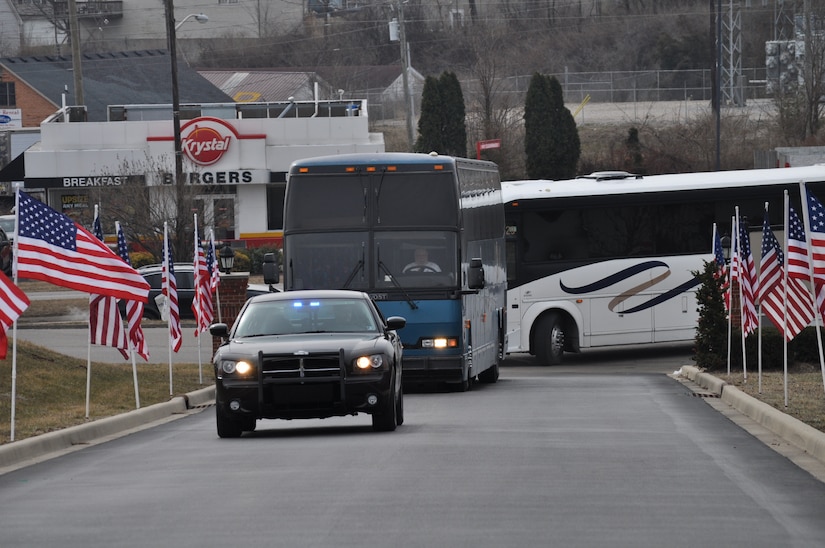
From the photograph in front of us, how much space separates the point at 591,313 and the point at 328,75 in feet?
226

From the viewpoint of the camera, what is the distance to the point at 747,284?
2286cm

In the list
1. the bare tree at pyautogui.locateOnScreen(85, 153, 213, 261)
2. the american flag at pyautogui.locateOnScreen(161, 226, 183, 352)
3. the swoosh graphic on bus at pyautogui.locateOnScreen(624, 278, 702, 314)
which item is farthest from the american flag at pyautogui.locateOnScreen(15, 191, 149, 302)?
the bare tree at pyautogui.locateOnScreen(85, 153, 213, 261)

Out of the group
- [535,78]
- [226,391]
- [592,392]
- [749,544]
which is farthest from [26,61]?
[749,544]

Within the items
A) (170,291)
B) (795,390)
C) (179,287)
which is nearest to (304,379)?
(795,390)

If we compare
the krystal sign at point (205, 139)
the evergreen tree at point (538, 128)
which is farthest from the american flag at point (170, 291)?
the evergreen tree at point (538, 128)

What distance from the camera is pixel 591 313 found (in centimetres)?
3095

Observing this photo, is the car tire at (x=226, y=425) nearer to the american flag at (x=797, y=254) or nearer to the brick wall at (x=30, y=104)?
the american flag at (x=797, y=254)

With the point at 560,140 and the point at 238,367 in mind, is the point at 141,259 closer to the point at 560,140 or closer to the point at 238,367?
the point at 560,140

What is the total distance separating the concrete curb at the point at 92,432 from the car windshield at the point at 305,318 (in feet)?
7.10

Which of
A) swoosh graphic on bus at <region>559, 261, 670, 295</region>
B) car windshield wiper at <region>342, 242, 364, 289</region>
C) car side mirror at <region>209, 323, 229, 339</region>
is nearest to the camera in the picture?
car side mirror at <region>209, 323, 229, 339</region>

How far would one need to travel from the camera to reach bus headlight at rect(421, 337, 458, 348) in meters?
21.9

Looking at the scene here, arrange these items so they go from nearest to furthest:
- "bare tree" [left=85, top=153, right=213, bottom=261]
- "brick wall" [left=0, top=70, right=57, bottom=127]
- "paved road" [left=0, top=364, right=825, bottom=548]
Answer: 1. "paved road" [left=0, top=364, right=825, bottom=548]
2. "bare tree" [left=85, top=153, right=213, bottom=261]
3. "brick wall" [left=0, top=70, right=57, bottom=127]

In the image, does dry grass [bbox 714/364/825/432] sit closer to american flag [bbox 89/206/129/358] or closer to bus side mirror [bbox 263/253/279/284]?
bus side mirror [bbox 263/253/279/284]

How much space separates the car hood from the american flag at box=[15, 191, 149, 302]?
2.62 m
